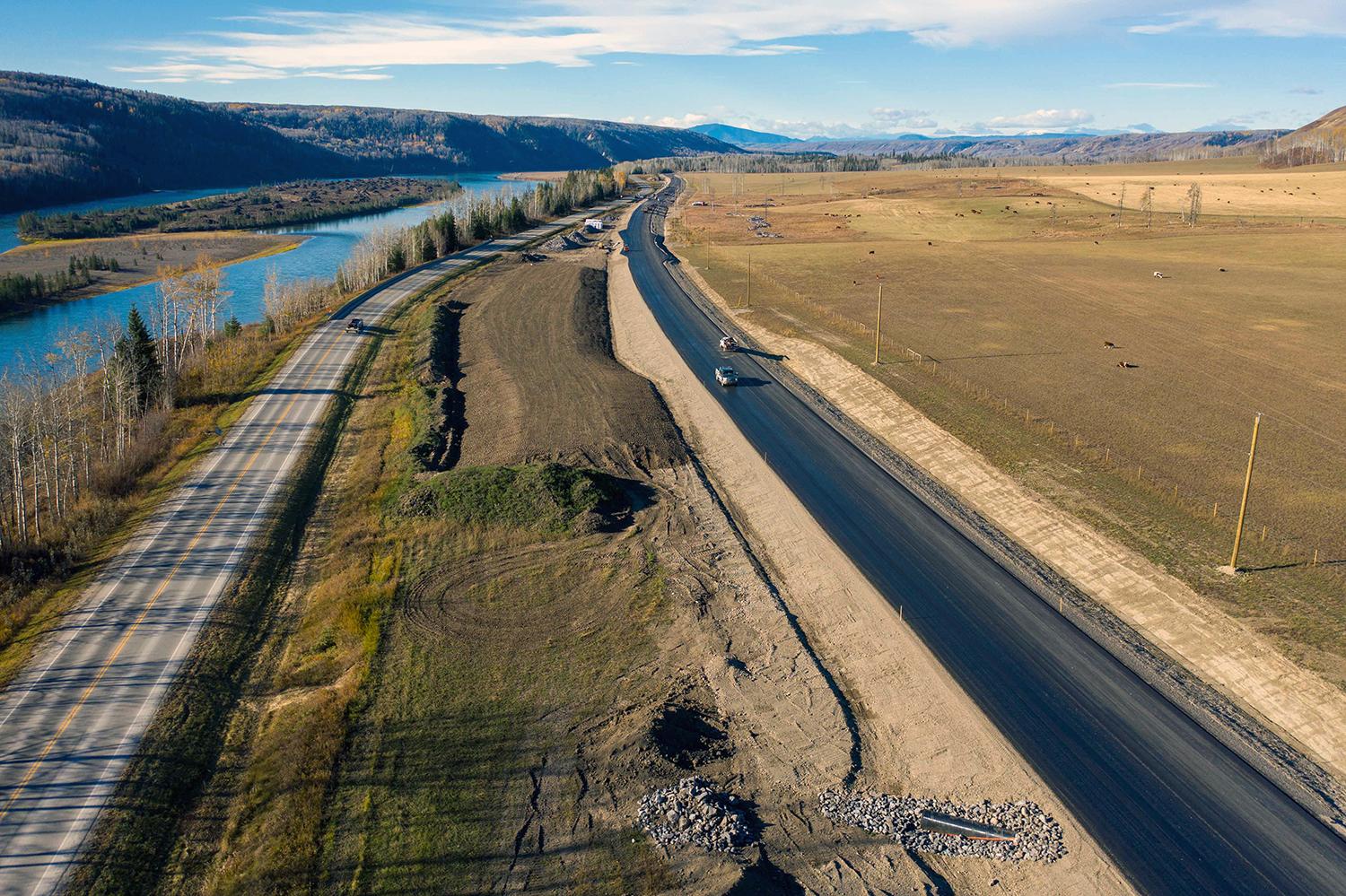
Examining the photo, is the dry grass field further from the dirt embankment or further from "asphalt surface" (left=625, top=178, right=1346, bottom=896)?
the dirt embankment

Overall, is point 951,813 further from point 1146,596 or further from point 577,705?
point 1146,596

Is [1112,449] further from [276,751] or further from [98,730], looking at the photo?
[98,730]

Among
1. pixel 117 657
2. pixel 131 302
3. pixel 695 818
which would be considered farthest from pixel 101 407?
pixel 695 818

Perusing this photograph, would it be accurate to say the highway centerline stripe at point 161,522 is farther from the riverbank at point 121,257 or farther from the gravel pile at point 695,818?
the riverbank at point 121,257

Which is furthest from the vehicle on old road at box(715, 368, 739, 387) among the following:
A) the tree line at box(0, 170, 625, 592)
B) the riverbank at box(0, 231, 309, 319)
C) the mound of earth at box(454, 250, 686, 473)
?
the riverbank at box(0, 231, 309, 319)

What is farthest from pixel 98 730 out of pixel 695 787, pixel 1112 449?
pixel 1112 449


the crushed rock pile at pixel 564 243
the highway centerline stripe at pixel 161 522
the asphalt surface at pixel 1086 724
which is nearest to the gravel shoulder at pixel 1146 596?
the asphalt surface at pixel 1086 724
